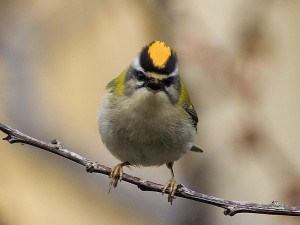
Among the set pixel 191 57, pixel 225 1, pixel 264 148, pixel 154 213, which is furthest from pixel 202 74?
pixel 225 1

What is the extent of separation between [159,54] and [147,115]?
0.28 metres

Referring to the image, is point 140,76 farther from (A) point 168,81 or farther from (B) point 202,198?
(B) point 202,198

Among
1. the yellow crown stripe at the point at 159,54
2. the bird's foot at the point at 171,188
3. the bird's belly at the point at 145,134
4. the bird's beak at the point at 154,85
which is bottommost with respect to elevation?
the bird's foot at the point at 171,188

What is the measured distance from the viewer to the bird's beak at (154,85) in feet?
10.1

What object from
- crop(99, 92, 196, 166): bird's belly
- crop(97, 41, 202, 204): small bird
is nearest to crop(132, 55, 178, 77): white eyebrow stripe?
crop(97, 41, 202, 204): small bird

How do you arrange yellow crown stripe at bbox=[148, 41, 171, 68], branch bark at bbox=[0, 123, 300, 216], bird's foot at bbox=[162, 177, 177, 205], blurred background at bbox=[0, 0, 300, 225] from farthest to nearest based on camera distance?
blurred background at bbox=[0, 0, 300, 225] → yellow crown stripe at bbox=[148, 41, 171, 68] → bird's foot at bbox=[162, 177, 177, 205] → branch bark at bbox=[0, 123, 300, 216]

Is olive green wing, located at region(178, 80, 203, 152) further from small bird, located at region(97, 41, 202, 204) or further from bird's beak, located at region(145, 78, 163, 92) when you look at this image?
bird's beak, located at region(145, 78, 163, 92)

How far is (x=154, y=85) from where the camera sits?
3.09m

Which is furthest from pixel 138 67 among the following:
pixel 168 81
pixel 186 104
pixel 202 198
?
pixel 202 198

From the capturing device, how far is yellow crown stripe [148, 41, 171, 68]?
3.09 m

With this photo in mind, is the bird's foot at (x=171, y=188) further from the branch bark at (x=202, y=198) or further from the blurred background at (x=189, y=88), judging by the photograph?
the blurred background at (x=189, y=88)

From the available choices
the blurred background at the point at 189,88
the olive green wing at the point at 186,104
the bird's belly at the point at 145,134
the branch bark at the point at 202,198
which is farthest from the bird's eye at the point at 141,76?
the blurred background at the point at 189,88

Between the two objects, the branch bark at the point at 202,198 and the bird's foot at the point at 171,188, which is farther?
the bird's foot at the point at 171,188

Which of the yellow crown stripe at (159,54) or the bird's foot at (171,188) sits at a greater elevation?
the yellow crown stripe at (159,54)
